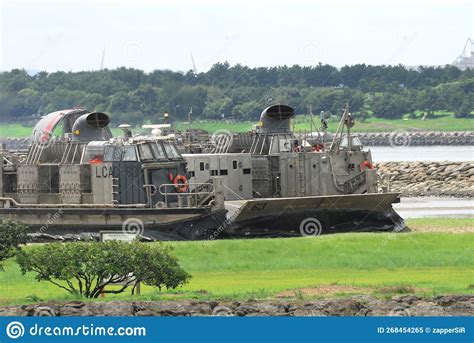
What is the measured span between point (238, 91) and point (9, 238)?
81.7 m

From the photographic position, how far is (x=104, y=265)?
26766 millimetres

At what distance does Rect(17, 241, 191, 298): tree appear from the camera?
88.5 ft

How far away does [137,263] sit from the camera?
27188 millimetres

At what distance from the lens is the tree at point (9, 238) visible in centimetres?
3334

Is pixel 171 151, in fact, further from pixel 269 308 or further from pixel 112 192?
pixel 269 308

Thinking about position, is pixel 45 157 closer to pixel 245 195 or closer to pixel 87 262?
pixel 245 195

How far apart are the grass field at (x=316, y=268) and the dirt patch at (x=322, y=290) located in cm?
4

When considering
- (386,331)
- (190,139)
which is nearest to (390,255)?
(386,331)

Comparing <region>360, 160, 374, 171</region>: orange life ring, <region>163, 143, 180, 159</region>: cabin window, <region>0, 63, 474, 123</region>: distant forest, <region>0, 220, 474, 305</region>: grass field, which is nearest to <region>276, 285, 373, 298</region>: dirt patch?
<region>0, 220, 474, 305</region>: grass field

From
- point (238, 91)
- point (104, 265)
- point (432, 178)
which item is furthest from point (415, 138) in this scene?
point (104, 265)

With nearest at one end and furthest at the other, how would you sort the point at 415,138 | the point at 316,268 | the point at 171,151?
1. the point at 316,268
2. the point at 171,151
3. the point at 415,138

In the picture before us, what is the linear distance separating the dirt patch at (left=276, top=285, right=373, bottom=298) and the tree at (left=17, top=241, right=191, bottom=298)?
254 centimetres

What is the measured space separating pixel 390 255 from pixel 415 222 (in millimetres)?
16552

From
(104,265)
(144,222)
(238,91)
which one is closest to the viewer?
(104,265)
